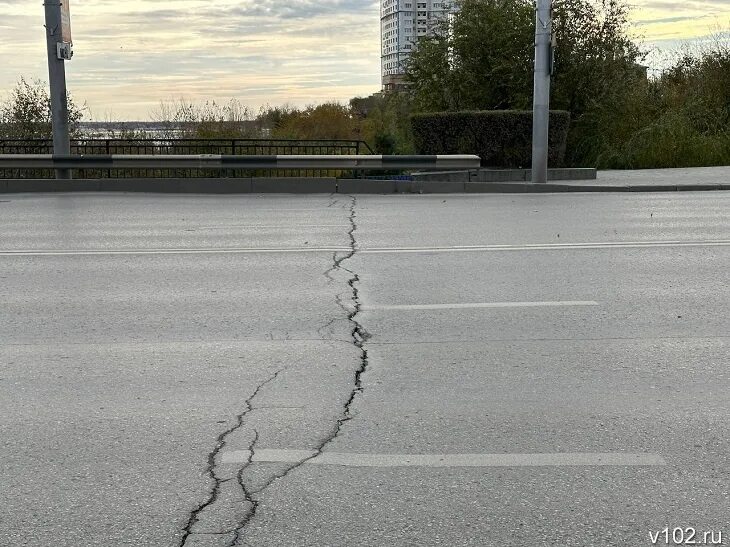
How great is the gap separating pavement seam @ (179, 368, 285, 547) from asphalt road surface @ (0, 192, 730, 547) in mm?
13

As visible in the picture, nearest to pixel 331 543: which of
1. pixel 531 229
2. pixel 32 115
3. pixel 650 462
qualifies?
pixel 650 462

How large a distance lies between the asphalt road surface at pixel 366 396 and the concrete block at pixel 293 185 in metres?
7.36

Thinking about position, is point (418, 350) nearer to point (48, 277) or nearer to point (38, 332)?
point (38, 332)

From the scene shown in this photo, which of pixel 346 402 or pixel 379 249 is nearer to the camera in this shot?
pixel 346 402

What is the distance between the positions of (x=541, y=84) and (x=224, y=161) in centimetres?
622

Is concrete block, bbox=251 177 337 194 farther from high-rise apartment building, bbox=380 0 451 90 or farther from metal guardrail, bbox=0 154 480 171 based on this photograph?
high-rise apartment building, bbox=380 0 451 90

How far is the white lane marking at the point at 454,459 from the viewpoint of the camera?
164 inches

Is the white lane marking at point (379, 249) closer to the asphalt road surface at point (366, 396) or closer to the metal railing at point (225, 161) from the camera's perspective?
the asphalt road surface at point (366, 396)

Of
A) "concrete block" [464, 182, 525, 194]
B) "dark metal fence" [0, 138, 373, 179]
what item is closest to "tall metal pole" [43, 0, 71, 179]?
"dark metal fence" [0, 138, 373, 179]

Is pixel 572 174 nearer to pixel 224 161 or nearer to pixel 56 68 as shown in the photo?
pixel 224 161

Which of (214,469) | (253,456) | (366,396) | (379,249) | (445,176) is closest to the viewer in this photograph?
(214,469)

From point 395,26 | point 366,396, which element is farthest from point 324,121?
point 395,26

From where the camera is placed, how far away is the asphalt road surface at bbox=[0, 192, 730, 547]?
3.69m

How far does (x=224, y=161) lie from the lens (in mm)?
17859
